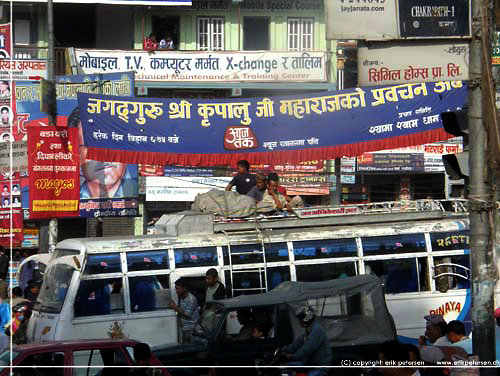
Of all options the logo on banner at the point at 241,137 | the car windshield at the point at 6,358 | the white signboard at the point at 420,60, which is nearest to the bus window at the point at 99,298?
the car windshield at the point at 6,358

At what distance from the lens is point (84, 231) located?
26.7m

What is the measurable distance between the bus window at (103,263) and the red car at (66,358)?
3960 mm

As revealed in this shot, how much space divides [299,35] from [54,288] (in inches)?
641

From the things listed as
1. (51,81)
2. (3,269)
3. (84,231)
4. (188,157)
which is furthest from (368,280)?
(84,231)

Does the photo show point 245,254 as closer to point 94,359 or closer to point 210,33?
point 94,359

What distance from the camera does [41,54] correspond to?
25984mm

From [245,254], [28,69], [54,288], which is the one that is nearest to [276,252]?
[245,254]

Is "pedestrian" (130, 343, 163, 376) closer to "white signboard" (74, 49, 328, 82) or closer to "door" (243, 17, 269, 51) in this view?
"white signboard" (74, 49, 328, 82)

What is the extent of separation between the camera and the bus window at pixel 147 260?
1248 cm

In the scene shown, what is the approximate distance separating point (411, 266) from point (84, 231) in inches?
604

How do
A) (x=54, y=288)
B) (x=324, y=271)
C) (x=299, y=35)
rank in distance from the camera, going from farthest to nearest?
(x=299, y=35), (x=324, y=271), (x=54, y=288)

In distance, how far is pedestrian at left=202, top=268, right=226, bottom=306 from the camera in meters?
12.3

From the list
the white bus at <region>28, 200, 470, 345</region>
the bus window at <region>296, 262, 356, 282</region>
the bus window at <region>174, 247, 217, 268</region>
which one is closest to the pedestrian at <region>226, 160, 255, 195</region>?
the white bus at <region>28, 200, 470, 345</region>

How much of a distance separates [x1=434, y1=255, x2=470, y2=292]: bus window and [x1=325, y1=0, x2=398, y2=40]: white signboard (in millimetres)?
5743
